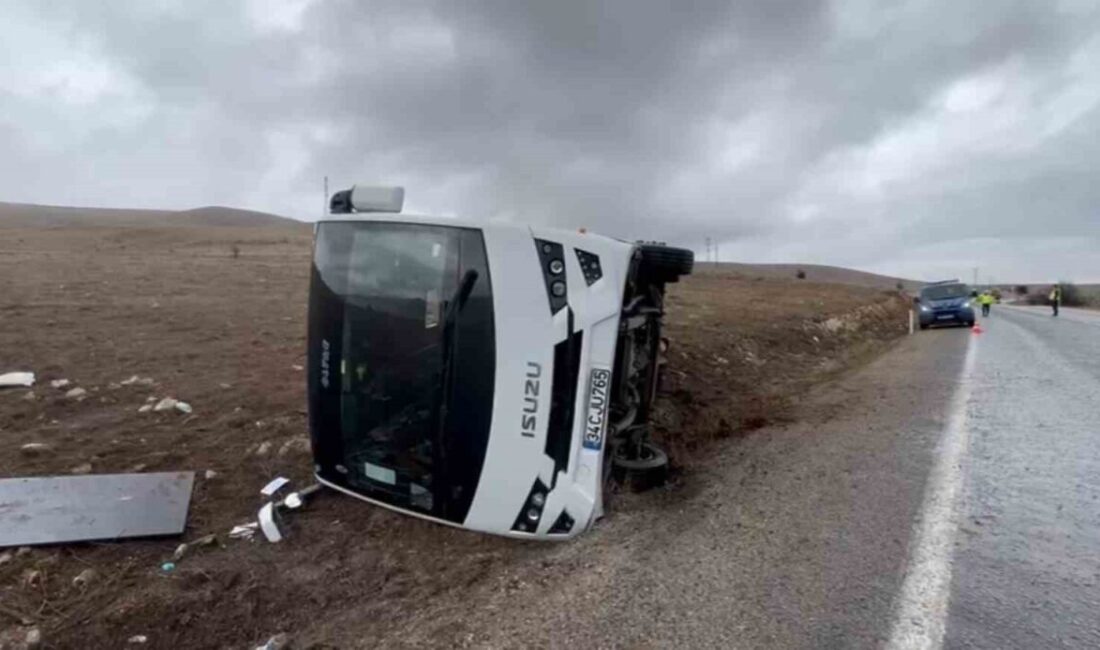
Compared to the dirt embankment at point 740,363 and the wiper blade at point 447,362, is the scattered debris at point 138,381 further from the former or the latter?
the dirt embankment at point 740,363

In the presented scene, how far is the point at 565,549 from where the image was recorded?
340cm

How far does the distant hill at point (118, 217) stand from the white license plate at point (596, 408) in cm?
7668

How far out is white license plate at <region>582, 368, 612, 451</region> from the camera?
Answer: 3531mm

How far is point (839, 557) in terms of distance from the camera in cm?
316

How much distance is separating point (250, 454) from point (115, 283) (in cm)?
1432

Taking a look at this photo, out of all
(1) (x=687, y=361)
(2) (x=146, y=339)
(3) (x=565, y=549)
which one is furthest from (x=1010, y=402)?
(2) (x=146, y=339)

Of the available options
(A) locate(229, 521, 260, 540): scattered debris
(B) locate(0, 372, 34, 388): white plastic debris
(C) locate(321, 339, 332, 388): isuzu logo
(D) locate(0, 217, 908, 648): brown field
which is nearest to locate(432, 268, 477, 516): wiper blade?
(D) locate(0, 217, 908, 648): brown field

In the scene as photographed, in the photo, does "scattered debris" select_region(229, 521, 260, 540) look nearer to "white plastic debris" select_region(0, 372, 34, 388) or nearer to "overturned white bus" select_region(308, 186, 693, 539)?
"overturned white bus" select_region(308, 186, 693, 539)

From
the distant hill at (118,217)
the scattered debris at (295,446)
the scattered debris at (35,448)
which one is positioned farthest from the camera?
the distant hill at (118,217)

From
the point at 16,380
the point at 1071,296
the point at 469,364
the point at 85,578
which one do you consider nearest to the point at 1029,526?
the point at 469,364

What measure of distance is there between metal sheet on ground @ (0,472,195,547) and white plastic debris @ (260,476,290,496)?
0.47 meters

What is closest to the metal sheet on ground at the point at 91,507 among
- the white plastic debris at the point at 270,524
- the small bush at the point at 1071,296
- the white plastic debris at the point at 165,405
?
the white plastic debris at the point at 270,524

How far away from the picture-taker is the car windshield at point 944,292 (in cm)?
2120

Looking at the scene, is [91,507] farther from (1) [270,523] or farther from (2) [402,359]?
(2) [402,359]
